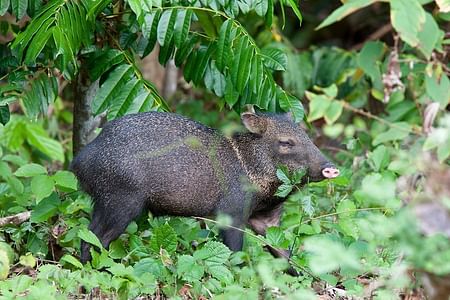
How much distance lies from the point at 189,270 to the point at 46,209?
1.28m

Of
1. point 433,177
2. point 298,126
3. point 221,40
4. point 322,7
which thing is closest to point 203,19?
point 221,40

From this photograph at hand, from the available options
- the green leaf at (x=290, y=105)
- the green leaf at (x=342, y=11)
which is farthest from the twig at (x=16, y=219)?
the green leaf at (x=342, y=11)

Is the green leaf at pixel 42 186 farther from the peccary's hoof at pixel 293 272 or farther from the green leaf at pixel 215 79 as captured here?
the peccary's hoof at pixel 293 272

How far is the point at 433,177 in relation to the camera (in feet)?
9.26

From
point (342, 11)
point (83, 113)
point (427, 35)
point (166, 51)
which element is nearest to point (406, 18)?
point (342, 11)

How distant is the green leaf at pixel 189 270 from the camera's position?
14.6ft

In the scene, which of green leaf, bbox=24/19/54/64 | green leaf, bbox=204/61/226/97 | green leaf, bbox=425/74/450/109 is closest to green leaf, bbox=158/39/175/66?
green leaf, bbox=204/61/226/97

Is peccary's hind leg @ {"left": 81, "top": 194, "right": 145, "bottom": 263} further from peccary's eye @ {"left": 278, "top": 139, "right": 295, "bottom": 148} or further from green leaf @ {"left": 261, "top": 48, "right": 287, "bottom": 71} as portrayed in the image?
green leaf @ {"left": 261, "top": 48, "right": 287, "bottom": 71}

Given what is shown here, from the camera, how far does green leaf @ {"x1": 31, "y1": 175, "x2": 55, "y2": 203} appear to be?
530 centimetres

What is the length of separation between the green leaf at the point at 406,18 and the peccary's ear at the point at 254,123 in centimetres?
197

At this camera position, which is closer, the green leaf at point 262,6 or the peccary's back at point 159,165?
the peccary's back at point 159,165

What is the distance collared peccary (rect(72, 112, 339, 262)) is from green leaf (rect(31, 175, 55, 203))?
0.61 feet

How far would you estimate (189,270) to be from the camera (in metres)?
4.49

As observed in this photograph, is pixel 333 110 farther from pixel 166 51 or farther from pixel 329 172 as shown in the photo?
pixel 166 51
